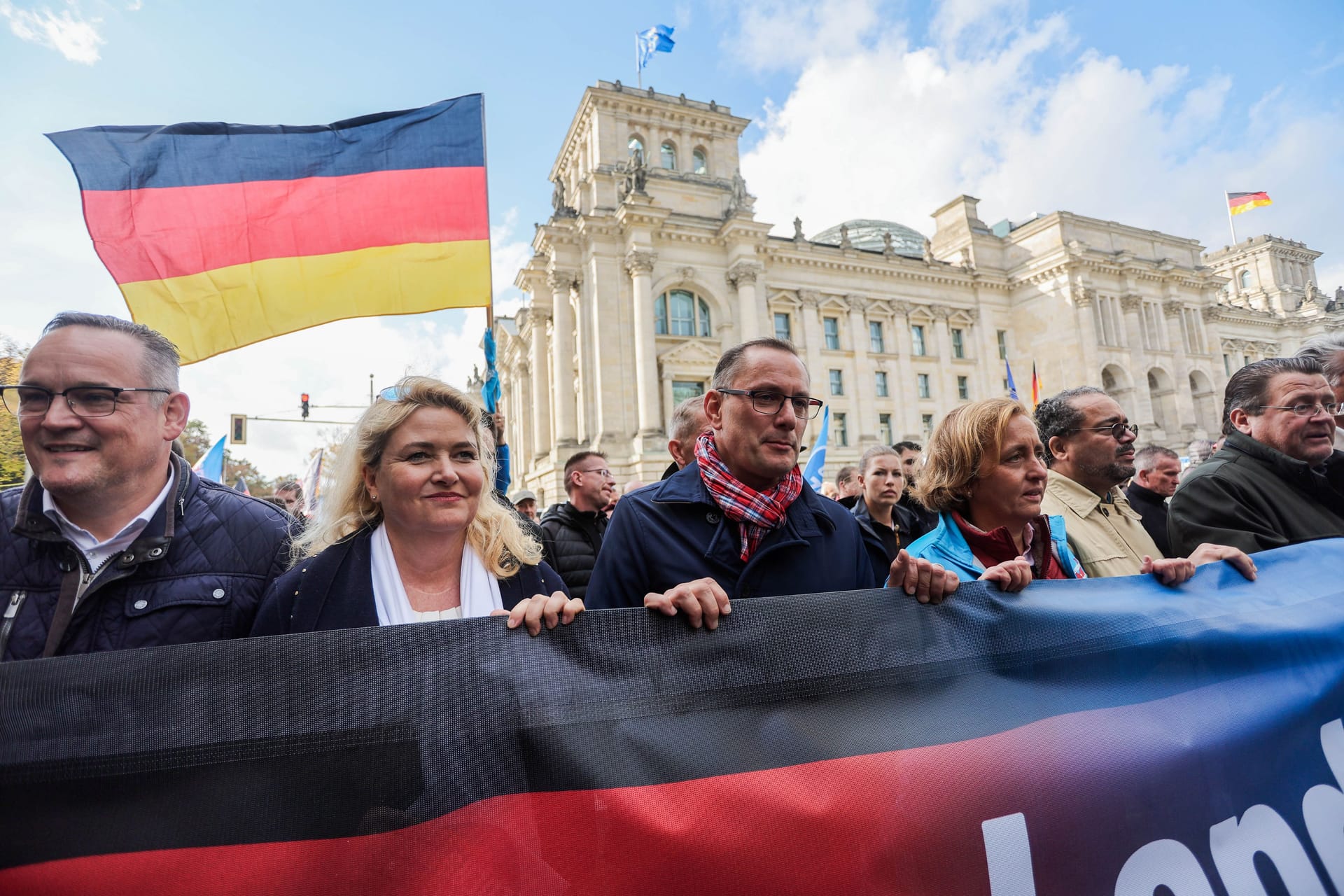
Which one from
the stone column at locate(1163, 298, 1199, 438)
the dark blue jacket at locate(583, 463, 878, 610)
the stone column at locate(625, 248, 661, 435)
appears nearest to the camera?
the dark blue jacket at locate(583, 463, 878, 610)

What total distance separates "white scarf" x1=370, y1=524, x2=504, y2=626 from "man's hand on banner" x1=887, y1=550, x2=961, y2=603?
1.41 meters

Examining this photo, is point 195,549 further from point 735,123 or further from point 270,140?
point 735,123

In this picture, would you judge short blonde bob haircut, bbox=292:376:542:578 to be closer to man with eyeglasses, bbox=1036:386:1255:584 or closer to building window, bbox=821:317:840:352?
man with eyeglasses, bbox=1036:386:1255:584

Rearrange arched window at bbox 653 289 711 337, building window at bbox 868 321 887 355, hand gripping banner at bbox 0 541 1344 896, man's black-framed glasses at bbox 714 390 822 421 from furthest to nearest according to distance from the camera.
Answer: building window at bbox 868 321 887 355
arched window at bbox 653 289 711 337
man's black-framed glasses at bbox 714 390 822 421
hand gripping banner at bbox 0 541 1344 896

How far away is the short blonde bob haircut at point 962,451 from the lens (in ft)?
9.48

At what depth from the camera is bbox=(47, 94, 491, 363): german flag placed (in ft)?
12.0

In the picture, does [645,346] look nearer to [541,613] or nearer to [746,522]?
[746,522]

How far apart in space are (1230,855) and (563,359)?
3597 centimetres

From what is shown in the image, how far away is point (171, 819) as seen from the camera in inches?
64.4

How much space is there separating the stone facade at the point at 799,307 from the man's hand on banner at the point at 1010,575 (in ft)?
99.0

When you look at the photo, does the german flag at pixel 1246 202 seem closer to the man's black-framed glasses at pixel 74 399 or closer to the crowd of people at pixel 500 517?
the crowd of people at pixel 500 517

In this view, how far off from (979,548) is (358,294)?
3663mm

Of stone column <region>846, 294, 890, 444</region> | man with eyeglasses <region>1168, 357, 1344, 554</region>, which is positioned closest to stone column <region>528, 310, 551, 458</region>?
stone column <region>846, 294, 890, 444</region>

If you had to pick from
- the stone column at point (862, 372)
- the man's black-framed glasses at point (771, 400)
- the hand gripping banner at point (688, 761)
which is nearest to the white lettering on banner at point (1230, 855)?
the hand gripping banner at point (688, 761)
